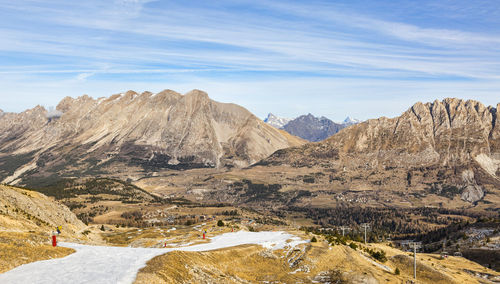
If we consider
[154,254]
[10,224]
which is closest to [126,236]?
[10,224]

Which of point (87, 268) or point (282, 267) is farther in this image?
point (282, 267)

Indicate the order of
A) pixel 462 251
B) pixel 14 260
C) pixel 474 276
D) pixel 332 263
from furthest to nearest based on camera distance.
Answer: pixel 462 251 → pixel 474 276 → pixel 332 263 → pixel 14 260

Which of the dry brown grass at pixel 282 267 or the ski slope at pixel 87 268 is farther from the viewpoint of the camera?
the dry brown grass at pixel 282 267

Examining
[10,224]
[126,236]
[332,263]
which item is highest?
[10,224]

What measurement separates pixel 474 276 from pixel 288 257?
7169cm

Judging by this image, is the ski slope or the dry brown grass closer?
the ski slope

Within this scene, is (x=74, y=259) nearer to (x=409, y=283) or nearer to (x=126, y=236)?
(x=409, y=283)

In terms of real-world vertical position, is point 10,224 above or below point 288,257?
above

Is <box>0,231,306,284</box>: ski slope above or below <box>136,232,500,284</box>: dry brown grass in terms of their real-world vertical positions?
above

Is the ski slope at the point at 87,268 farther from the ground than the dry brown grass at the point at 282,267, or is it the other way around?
the ski slope at the point at 87,268

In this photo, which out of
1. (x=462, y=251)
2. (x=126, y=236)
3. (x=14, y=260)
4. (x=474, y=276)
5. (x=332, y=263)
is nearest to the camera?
(x=14, y=260)

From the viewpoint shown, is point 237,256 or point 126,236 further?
point 126,236

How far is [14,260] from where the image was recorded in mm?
48625

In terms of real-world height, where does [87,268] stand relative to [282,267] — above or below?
above
